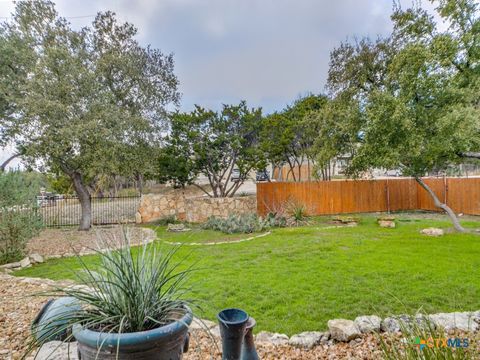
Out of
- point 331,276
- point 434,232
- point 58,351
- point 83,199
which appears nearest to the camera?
point 58,351

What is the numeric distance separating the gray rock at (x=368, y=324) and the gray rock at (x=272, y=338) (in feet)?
2.21

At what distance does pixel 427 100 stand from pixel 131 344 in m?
7.81

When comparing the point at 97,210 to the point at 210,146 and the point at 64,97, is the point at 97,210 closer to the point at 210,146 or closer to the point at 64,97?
the point at 64,97

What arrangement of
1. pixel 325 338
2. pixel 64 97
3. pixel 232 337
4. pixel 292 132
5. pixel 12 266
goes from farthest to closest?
pixel 292 132 → pixel 64 97 → pixel 12 266 → pixel 325 338 → pixel 232 337

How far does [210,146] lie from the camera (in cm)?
1109

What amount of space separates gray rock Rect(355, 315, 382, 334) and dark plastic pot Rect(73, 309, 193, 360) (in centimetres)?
190

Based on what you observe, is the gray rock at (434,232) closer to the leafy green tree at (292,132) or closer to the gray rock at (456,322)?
the leafy green tree at (292,132)

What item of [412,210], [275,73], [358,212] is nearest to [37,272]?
Result: [275,73]

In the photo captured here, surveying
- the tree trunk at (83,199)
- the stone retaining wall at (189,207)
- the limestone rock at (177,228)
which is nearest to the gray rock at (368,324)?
the limestone rock at (177,228)

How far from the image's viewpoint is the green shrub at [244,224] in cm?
877

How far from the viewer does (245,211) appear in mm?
11336

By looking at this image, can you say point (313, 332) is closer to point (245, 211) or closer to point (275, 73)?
point (245, 211)

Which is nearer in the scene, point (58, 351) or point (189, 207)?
point (58, 351)

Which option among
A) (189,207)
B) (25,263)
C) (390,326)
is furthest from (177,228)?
(390,326)
